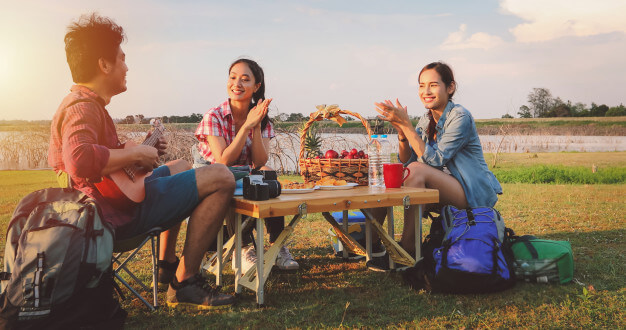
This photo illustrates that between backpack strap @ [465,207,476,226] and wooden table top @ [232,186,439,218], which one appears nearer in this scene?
wooden table top @ [232,186,439,218]

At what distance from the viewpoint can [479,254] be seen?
10.3 feet

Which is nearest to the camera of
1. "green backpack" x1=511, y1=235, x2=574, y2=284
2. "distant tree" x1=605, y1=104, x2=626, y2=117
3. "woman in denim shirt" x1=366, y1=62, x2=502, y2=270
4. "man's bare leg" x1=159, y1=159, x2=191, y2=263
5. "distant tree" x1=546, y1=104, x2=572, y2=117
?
"man's bare leg" x1=159, y1=159, x2=191, y2=263

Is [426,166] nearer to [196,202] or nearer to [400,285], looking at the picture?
[400,285]

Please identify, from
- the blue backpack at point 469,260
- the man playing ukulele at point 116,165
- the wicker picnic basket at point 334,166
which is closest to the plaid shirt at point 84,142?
the man playing ukulele at point 116,165

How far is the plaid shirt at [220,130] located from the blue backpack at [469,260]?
1570mm

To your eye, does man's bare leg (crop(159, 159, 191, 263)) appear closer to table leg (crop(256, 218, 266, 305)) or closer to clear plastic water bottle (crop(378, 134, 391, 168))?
table leg (crop(256, 218, 266, 305))

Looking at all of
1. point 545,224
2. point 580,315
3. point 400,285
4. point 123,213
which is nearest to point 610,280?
point 580,315

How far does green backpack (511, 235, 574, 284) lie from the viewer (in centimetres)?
338

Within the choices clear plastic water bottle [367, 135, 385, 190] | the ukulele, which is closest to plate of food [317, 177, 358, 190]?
clear plastic water bottle [367, 135, 385, 190]

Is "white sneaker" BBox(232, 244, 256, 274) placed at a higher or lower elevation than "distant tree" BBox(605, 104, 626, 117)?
lower

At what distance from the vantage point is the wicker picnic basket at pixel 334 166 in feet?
11.9

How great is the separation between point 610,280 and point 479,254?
114 centimetres

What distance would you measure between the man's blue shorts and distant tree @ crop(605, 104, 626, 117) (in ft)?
131

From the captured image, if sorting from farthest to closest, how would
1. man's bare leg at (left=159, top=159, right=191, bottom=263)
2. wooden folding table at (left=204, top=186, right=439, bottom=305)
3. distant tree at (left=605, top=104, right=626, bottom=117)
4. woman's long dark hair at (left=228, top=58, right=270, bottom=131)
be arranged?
distant tree at (left=605, top=104, right=626, bottom=117) → woman's long dark hair at (left=228, top=58, right=270, bottom=131) → man's bare leg at (left=159, top=159, right=191, bottom=263) → wooden folding table at (left=204, top=186, right=439, bottom=305)
